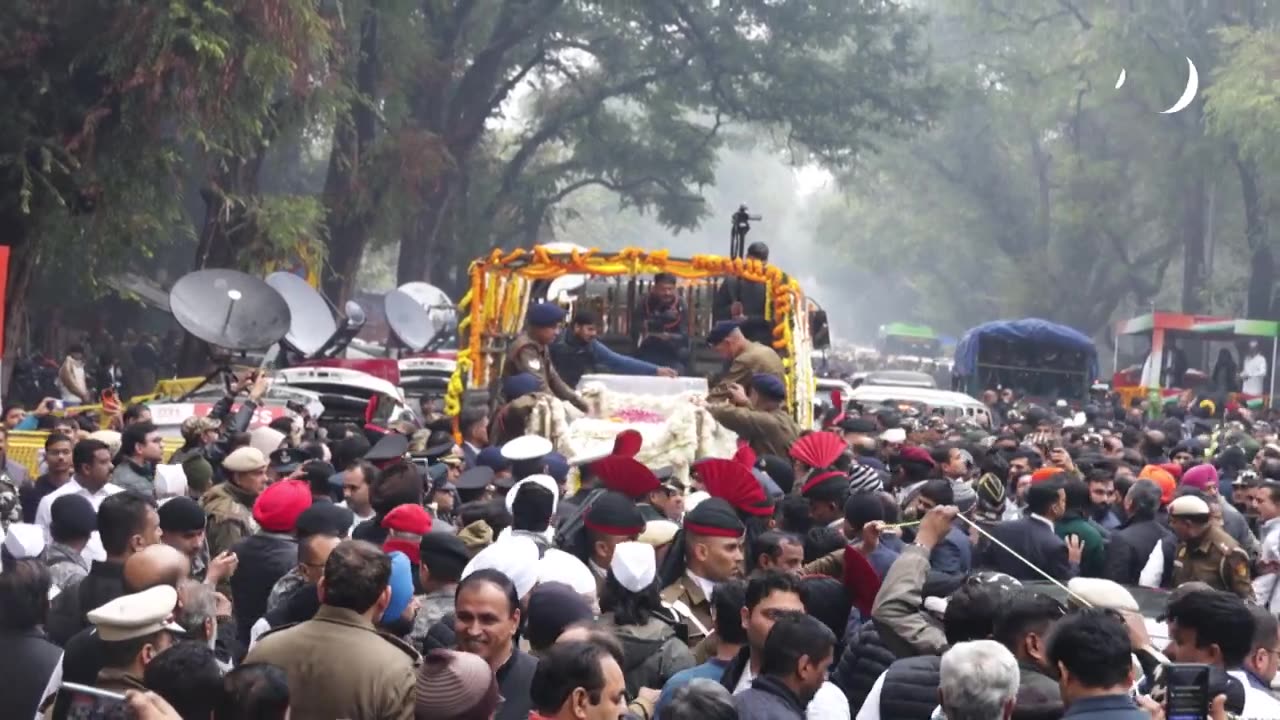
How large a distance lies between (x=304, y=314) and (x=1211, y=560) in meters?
15.0

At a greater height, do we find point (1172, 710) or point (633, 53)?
Answer: point (633, 53)

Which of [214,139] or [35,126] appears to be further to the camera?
[214,139]

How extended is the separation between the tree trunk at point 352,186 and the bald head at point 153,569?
2425 cm

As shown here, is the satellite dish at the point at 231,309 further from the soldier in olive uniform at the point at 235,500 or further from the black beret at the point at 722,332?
the soldier in olive uniform at the point at 235,500

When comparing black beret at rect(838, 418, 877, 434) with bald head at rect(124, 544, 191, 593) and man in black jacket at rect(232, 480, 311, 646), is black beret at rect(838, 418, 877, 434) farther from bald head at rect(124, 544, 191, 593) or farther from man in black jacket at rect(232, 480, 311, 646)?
bald head at rect(124, 544, 191, 593)

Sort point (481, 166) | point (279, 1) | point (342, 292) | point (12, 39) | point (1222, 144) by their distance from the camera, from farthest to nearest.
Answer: point (1222, 144) → point (481, 166) → point (342, 292) → point (279, 1) → point (12, 39)

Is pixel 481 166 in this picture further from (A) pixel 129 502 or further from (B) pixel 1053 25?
(A) pixel 129 502

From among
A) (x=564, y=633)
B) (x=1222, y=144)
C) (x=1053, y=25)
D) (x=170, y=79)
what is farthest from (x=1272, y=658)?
(x=1053, y=25)

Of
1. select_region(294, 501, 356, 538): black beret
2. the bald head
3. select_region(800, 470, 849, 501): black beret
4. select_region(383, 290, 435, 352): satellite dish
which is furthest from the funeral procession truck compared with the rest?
select_region(383, 290, 435, 352): satellite dish

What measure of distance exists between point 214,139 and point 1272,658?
625 inches

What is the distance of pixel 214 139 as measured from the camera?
20359 mm

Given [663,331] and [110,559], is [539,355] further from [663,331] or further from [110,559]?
[110,559]

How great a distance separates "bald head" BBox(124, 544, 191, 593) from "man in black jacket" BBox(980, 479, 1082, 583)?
14.8 feet

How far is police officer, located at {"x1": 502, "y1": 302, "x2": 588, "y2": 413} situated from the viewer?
14.1 meters
